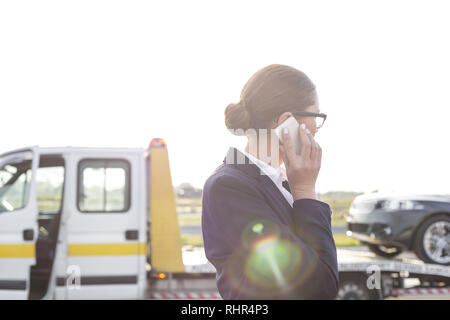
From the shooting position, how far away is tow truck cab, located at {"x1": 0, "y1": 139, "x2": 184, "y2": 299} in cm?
544

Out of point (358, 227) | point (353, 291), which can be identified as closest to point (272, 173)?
point (353, 291)

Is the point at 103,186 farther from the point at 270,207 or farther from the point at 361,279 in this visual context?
the point at 270,207

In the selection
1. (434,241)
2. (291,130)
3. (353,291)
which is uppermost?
(291,130)

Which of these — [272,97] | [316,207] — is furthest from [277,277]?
[272,97]

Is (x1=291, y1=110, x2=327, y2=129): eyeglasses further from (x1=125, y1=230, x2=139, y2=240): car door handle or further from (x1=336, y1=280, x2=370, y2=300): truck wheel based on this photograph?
(x1=336, y1=280, x2=370, y2=300): truck wheel

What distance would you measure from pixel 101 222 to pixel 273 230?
4.63 metres

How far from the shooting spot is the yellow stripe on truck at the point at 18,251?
5434mm

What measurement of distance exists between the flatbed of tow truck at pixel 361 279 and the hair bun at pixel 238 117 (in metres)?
4.52

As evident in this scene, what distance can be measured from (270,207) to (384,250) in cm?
629

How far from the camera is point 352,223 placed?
272 inches

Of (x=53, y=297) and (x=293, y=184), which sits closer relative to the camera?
(x=293, y=184)

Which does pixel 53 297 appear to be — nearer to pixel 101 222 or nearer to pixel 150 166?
pixel 101 222

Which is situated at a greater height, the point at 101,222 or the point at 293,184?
the point at 293,184

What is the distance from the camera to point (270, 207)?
130 centimetres
